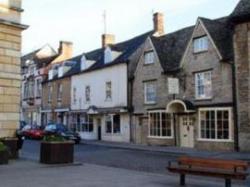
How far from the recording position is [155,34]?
38.7 metres

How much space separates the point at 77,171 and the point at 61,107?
33.2 metres

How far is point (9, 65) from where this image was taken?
19922mm

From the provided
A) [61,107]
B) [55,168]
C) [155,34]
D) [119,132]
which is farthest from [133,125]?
[55,168]

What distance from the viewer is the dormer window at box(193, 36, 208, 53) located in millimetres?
28972

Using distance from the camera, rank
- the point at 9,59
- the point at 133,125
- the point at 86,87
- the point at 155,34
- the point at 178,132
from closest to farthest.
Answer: the point at 9,59
the point at 178,132
the point at 133,125
the point at 155,34
the point at 86,87

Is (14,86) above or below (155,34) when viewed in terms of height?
below

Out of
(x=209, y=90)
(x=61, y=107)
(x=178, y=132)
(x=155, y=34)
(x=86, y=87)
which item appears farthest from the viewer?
(x=61, y=107)

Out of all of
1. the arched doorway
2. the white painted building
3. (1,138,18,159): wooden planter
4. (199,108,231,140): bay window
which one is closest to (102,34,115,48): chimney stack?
the white painted building

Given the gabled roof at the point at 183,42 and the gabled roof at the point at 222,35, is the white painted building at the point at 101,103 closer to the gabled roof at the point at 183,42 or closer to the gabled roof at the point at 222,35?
the gabled roof at the point at 183,42

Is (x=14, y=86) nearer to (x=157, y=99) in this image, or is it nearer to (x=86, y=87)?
(x=157, y=99)

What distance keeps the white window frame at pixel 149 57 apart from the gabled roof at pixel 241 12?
27.5 feet

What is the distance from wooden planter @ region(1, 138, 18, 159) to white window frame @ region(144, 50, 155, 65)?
16.7 metres

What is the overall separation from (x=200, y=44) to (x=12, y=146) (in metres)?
15.4

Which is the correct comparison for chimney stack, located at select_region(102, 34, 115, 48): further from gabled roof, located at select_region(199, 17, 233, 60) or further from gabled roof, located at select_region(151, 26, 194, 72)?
gabled roof, located at select_region(199, 17, 233, 60)
